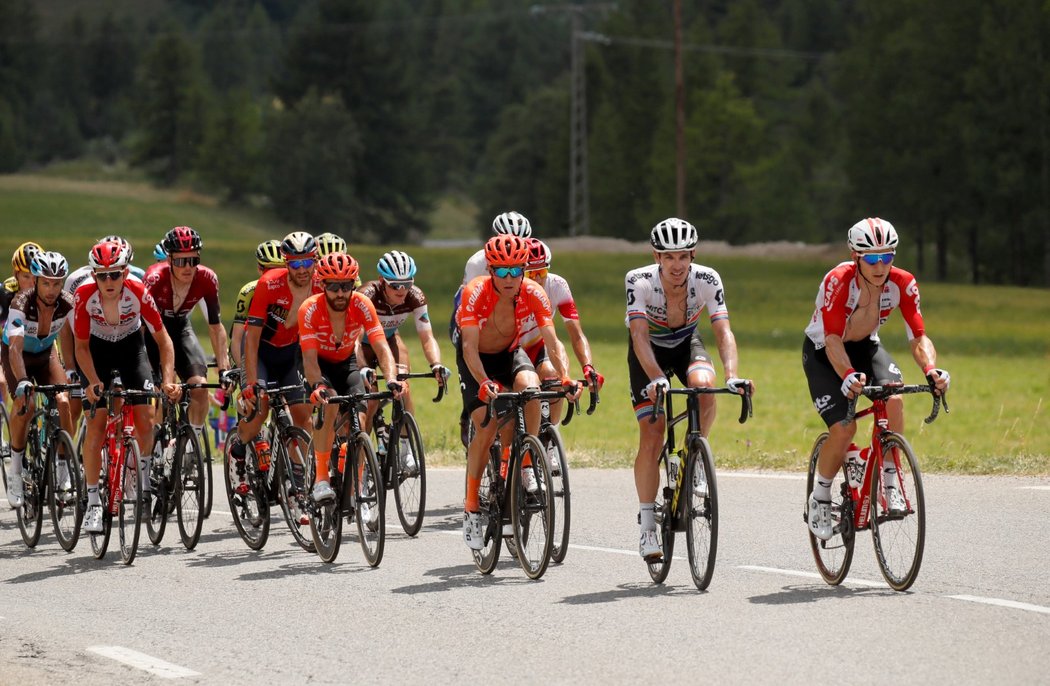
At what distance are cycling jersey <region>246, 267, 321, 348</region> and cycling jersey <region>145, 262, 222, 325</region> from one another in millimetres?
1106

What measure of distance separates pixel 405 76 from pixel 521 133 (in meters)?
10.8

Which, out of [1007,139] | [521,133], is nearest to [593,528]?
[1007,139]

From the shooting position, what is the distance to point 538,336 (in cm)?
1198

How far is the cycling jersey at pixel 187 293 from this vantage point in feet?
44.2

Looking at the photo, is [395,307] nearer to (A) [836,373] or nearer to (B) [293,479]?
(B) [293,479]

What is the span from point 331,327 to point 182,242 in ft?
7.05

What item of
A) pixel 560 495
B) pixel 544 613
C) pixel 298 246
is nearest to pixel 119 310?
pixel 298 246

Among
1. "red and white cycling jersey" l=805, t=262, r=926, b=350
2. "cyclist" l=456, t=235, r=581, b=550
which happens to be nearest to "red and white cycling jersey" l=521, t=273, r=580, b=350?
"cyclist" l=456, t=235, r=581, b=550

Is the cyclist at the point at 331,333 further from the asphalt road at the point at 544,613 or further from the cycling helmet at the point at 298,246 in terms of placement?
the asphalt road at the point at 544,613

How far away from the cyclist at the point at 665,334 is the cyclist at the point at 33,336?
15.2ft

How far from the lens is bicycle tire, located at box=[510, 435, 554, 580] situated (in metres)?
9.79

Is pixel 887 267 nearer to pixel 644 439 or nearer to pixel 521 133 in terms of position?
pixel 644 439

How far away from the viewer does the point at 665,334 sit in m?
9.95

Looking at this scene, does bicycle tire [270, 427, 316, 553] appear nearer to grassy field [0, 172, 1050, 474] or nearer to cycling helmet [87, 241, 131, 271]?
cycling helmet [87, 241, 131, 271]
